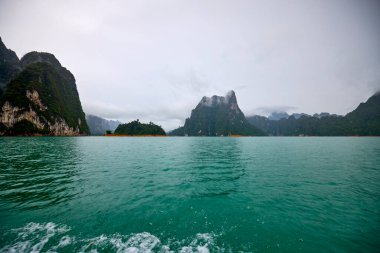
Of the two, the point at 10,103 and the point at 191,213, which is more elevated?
the point at 10,103

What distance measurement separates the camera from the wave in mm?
7496

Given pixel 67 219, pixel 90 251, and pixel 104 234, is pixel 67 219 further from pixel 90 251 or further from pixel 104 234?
pixel 90 251

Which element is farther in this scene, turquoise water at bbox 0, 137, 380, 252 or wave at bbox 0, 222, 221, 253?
turquoise water at bbox 0, 137, 380, 252

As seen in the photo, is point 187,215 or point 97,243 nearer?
point 97,243

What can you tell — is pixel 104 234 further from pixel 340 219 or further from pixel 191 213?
pixel 340 219

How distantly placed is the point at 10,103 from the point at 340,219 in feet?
957

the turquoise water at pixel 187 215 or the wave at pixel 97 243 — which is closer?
the wave at pixel 97 243

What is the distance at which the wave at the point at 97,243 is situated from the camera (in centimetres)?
750

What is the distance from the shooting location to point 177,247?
7.73 meters

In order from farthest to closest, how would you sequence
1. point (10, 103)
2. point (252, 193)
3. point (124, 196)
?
point (10, 103) < point (252, 193) < point (124, 196)

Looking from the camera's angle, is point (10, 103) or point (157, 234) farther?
point (10, 103)

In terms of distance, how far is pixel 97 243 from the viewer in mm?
7887

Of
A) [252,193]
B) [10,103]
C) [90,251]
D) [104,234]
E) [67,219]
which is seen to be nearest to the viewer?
[90,251]

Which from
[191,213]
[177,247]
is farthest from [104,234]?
[191,213]
